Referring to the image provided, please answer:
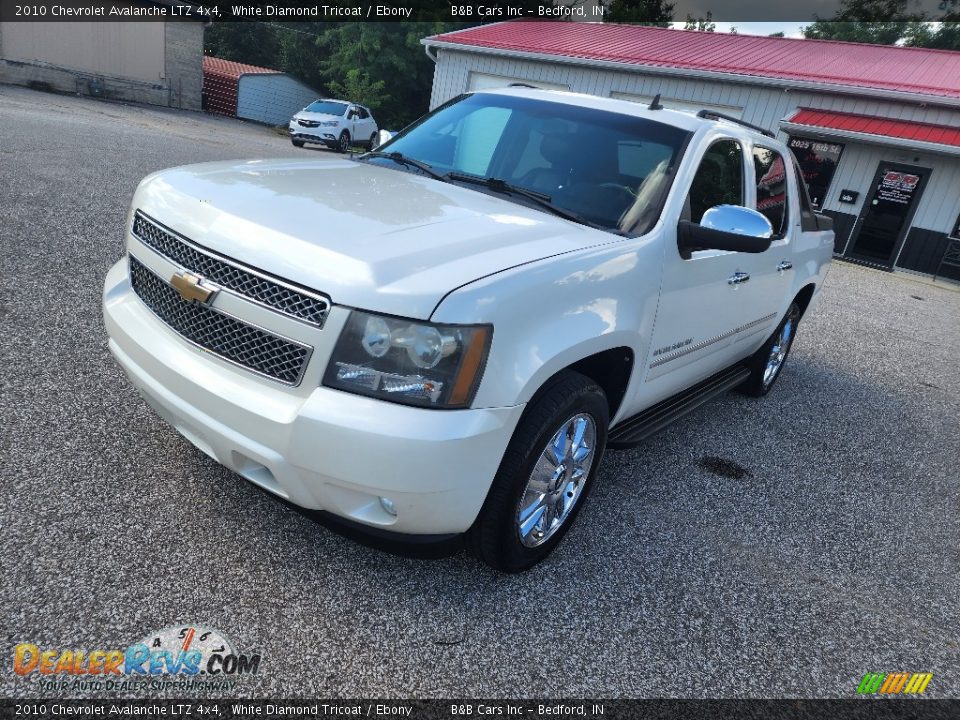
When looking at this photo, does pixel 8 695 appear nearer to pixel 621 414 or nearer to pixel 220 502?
pixel 220 502

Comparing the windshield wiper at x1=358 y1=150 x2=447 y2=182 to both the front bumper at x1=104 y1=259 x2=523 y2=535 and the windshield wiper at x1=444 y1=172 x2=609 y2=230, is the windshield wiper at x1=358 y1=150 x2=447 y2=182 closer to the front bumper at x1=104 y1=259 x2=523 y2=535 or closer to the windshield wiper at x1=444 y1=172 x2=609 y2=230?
the windshield wiper at x1=444 y1=172 x2=609 y2=230

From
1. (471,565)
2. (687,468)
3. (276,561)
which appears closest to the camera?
(276,561)

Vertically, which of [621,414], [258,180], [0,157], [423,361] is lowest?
[0,157]

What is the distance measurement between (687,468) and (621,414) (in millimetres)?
1080

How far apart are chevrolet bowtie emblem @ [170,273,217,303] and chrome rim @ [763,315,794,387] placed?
13.5 ft

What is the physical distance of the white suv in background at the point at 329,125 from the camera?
22.7m

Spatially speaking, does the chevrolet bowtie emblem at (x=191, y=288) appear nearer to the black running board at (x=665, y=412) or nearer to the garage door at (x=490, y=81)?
the black running board at (x=665, y=412)

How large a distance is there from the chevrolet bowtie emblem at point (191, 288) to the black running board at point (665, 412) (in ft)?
5.96

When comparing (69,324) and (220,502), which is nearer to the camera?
(220,502)

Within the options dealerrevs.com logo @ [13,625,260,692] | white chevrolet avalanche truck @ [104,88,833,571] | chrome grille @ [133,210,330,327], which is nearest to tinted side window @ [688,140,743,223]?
white chevrolet avalanche truck @ [104,88,833,571]

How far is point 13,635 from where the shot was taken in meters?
2.00

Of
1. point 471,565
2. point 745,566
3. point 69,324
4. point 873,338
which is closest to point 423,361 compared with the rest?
point 471,565

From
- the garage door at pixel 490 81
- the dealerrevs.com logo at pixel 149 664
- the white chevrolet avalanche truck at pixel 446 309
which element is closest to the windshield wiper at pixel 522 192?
the white chevrolet avalanche truck at pixel 446 309

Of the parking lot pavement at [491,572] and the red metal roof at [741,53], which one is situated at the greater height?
the red metal roof at [741,53]
